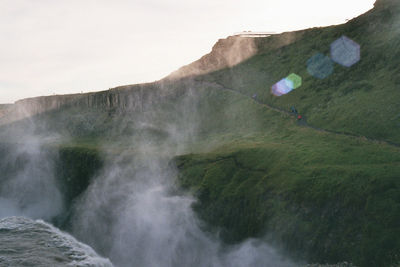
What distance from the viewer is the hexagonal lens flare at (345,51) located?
242ft

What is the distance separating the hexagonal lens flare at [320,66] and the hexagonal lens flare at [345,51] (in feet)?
6.07

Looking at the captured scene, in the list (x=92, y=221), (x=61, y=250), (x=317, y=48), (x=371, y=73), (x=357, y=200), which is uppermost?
(x=317, y=48)

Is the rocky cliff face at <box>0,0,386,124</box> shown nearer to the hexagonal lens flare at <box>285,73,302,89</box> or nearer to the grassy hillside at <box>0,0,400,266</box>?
the grassy hillside at <box>0,0,400,266</box>

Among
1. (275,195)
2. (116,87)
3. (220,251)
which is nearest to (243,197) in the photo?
(275,195)

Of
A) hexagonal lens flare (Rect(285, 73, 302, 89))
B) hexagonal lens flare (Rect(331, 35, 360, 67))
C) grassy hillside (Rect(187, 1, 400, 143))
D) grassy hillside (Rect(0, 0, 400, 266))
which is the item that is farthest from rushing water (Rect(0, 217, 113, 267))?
hexagonal lens flare (Rect(331, 35, 360, 67))

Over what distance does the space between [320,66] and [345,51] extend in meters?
6.21

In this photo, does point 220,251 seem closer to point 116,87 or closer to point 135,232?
point 135,232

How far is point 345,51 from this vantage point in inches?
3086

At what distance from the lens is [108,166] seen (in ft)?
216

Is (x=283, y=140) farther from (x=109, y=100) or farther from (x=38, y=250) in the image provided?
(x=109, y=100)

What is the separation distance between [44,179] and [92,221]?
33371mm

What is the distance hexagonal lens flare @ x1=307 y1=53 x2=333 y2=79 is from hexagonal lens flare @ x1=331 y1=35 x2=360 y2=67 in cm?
185

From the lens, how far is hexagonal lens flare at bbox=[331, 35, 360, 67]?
73.7m

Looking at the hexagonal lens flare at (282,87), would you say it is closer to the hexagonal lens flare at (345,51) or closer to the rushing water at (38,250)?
the hexagonal lens flare at (345,51)
